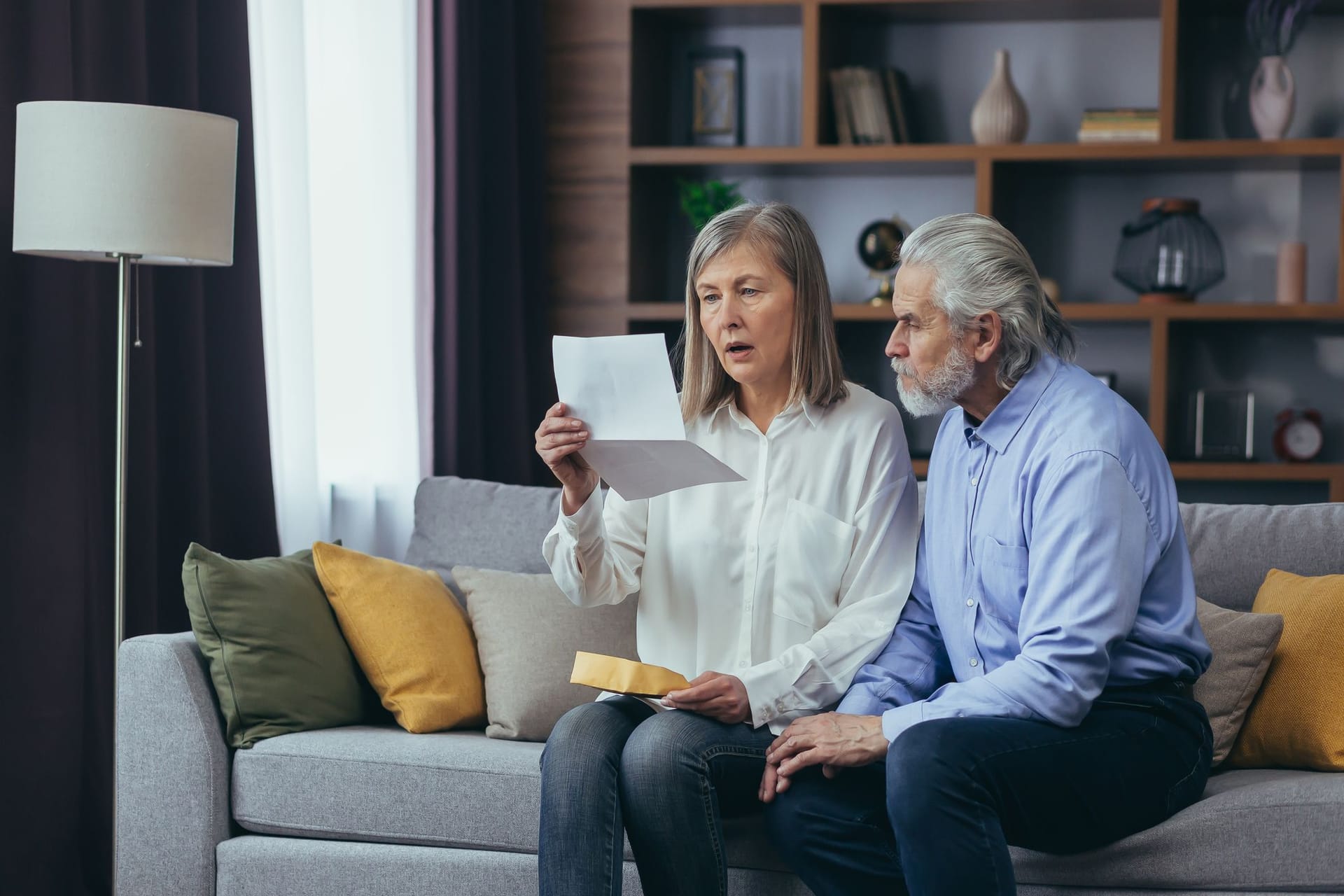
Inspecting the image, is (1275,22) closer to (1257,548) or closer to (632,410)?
(1257,548)

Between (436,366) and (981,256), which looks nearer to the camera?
(981,256)

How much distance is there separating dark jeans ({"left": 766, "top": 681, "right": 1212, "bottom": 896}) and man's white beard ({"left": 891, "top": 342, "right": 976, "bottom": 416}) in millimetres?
426

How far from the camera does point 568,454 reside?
1801 millimetres

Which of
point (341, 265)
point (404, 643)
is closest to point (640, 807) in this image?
point (404, 643)

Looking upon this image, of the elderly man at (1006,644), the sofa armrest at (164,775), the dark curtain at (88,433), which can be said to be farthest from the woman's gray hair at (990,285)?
the dark curtain at (88,433)

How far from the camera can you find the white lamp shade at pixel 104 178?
6.55 feet

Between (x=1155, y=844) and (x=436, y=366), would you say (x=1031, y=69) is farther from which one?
(x=1155, y=844)

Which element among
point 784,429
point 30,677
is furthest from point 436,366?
point 784,429

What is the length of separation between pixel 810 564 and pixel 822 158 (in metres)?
2.17

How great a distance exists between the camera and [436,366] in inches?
142

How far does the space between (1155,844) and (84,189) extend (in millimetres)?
1760

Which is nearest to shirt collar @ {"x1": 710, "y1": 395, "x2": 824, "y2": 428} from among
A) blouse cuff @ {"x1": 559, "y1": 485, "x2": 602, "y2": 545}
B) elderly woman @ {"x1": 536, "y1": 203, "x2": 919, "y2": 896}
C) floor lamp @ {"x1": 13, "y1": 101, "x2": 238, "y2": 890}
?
elderly woman @ {"x1": 536, "y1": 203, "x2": 919, "y2": 896}

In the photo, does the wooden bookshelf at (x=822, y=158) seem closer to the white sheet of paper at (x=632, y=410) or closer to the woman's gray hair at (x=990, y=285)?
the woman's gray hair at (x=990, y=285)

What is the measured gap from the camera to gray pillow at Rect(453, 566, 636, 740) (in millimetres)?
2240
